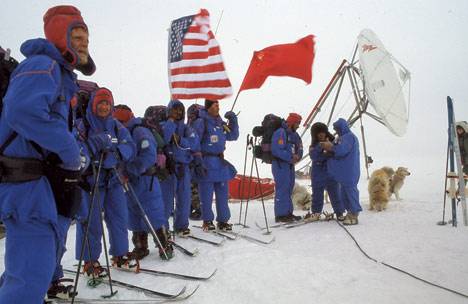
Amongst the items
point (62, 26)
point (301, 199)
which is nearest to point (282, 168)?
point (301, 199)

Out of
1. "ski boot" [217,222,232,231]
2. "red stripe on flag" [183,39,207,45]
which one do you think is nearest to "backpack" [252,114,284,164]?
"ski boot" [217,222,232,231]

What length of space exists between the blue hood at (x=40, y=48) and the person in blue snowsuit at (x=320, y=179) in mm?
5571

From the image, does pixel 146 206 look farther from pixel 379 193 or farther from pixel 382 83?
pixel 382 83

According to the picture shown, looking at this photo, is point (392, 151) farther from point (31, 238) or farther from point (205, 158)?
point (31, 238)

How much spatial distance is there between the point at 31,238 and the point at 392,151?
47.5 meters

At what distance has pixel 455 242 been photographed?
455cm

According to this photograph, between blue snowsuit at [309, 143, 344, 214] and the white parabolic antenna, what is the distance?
3.81 metres

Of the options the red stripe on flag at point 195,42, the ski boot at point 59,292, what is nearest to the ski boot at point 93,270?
the ski boot at point 59,292

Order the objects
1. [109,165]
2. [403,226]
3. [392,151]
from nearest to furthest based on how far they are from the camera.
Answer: [109,165]
[403,226]
[392,151]

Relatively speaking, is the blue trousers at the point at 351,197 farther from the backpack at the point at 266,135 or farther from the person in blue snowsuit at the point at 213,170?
the person in blue snowsuit at the point at 213,170

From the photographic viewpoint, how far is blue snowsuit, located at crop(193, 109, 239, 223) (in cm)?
602

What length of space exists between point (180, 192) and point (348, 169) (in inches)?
116

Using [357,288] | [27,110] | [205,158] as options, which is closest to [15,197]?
[27,110]

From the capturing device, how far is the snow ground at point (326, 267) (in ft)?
9.91
